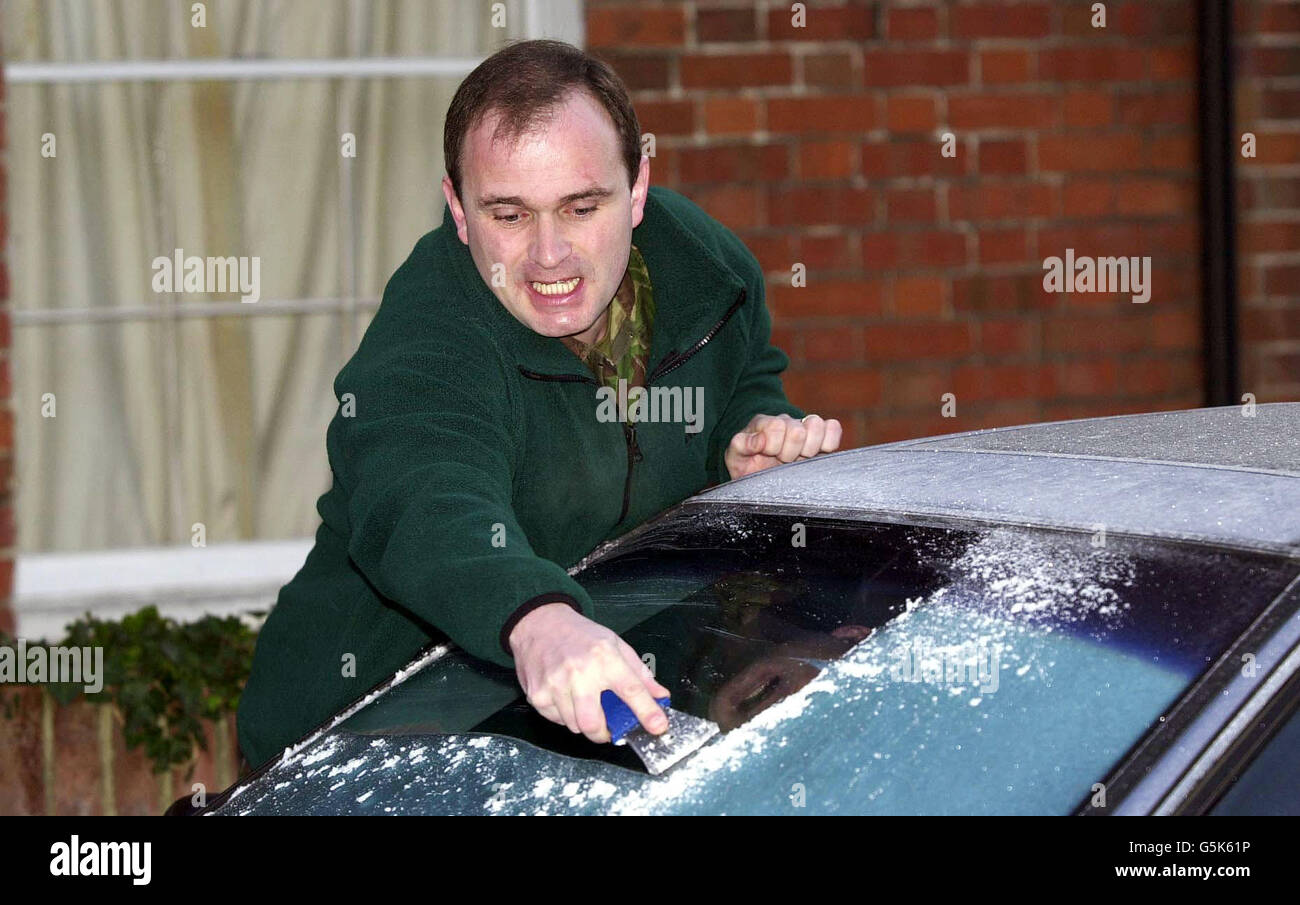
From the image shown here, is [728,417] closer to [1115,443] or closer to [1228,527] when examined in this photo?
[1115,443]

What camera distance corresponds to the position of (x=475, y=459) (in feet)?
6.40

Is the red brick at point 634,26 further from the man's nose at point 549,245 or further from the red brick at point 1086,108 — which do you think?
the man's nose at point 549,245

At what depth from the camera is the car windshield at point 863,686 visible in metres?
1.40

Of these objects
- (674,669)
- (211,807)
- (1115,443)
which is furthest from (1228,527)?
(211,807)

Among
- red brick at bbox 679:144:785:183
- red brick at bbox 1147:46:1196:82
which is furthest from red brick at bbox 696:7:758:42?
red brick at bbox 1147:46:1196:82

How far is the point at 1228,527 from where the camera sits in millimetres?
1508

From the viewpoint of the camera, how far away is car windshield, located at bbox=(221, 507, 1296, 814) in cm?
140

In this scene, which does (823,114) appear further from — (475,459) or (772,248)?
(475,459)

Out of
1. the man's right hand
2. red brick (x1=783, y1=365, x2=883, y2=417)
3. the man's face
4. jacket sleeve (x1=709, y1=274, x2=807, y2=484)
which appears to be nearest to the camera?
the man's right hand

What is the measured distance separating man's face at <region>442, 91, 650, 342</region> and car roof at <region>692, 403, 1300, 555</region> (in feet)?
1.11

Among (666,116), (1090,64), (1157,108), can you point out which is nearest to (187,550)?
(666,116)

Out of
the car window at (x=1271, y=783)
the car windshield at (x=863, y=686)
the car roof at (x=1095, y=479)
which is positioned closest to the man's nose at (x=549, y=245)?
the car roof at (x=1095, y=479)

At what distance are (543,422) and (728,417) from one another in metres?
0.51

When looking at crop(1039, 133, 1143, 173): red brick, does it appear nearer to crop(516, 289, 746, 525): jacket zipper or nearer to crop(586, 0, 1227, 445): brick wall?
crop(586, 0, 1227, 445): brick wall
